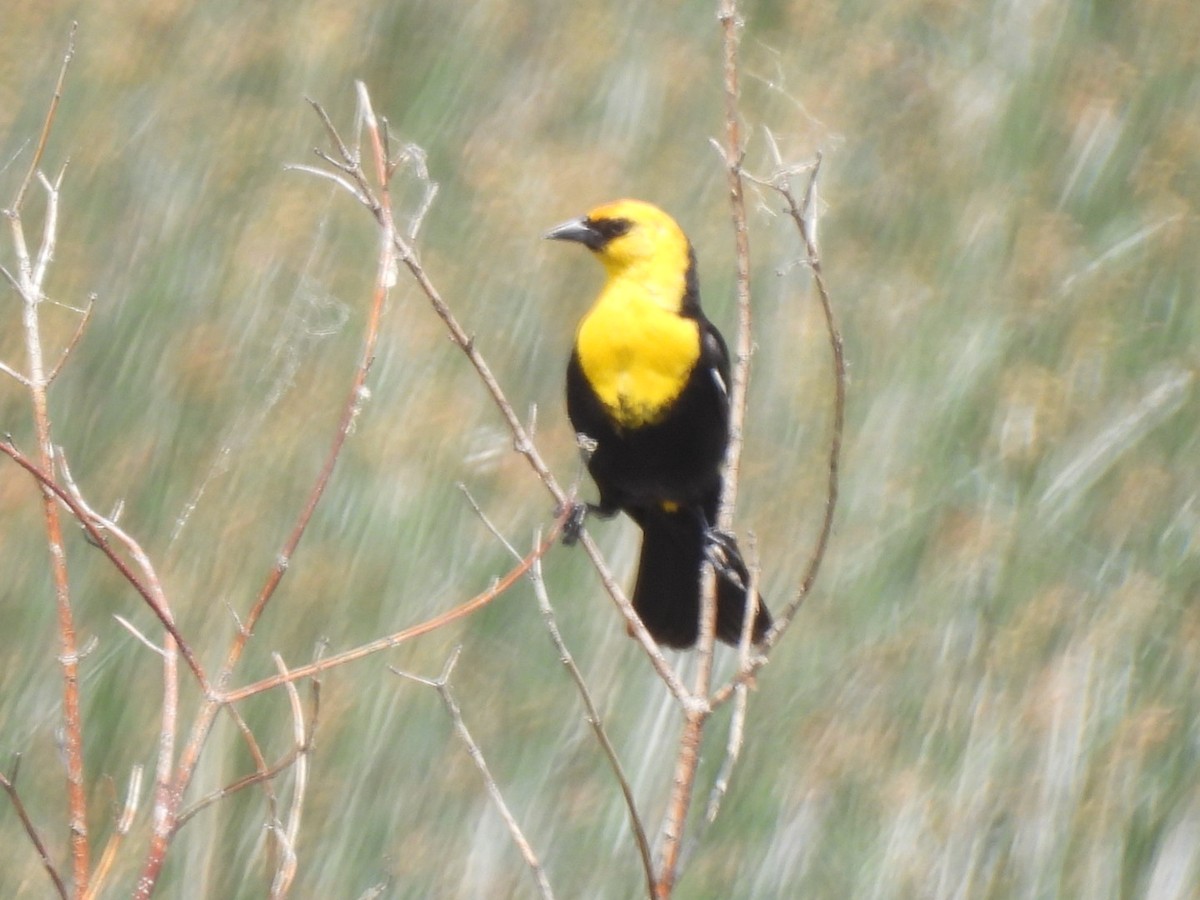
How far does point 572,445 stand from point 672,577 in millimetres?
332

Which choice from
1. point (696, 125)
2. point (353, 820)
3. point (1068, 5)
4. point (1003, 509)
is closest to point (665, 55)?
point (696, 125)

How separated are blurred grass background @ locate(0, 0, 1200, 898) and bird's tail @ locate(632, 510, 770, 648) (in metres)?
0.11

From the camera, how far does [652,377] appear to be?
8.39ft

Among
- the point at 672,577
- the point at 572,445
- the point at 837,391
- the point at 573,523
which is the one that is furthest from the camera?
the point at 572,445

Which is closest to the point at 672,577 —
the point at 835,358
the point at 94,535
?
the point at 835,358

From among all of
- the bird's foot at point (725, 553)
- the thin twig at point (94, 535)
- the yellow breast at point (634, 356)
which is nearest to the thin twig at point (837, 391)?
the thin twig at point (94, 535)

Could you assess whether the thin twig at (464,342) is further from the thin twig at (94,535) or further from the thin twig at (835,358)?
the thin twig at (94,535)

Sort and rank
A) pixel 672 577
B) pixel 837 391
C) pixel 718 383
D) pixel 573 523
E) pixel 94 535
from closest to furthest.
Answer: pixel 94 535 < pixel 837 391 < pixel 573 523 < pixel 718 383 < pixel 672 577

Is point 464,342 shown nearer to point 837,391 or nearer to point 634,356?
point 837,391

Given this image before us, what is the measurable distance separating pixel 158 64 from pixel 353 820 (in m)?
1.64

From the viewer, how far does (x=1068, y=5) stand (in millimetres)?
3557

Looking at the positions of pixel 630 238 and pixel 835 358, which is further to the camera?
pixel 630 238

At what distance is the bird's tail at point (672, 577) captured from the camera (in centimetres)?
273

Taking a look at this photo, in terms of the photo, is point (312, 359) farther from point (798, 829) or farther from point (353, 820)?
point (798, 829)
